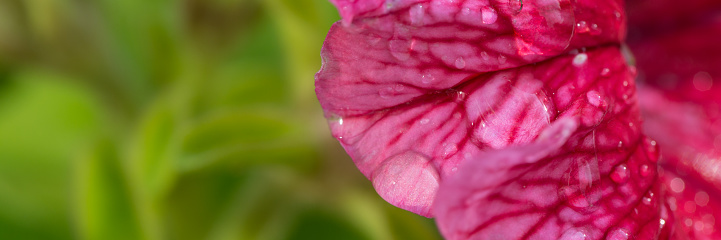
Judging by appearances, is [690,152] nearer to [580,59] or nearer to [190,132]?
[580,59]

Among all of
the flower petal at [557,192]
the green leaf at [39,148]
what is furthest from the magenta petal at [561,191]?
the green leaf at [39,148]

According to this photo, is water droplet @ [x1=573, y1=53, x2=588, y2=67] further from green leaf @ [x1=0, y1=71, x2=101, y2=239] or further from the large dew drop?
green leaf @ [x1=0, y1=71, x2=101, y2=239]

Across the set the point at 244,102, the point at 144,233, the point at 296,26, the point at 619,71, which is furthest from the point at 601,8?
the point at 244,102

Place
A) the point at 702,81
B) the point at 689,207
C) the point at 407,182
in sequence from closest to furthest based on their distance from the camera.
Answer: the point at 407,182, the point at 689,207, the point at 702,81

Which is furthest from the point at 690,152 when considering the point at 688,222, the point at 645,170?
the point at 645,170

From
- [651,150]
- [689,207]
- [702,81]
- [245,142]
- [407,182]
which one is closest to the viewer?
[407,182]

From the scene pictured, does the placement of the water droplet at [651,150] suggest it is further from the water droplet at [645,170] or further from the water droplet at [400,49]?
the water droplet at [400,49]

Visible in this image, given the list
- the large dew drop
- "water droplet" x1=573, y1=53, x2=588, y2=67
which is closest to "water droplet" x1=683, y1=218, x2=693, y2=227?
"water droplet" x1=573, y1=53, x2=588, y2=67
